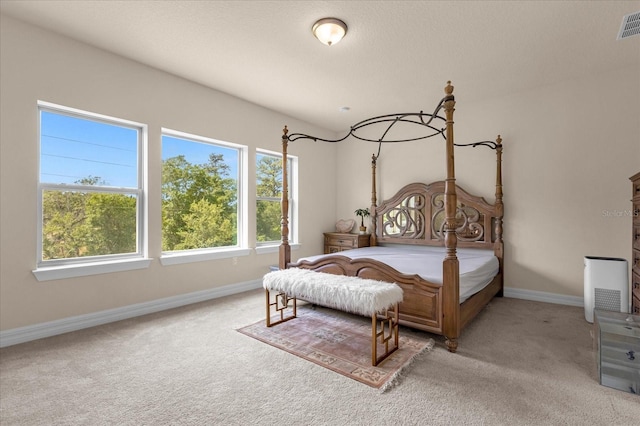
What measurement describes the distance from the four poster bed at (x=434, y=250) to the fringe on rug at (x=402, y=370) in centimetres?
14

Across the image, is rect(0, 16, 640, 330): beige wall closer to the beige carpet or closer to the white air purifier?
the white air purifier

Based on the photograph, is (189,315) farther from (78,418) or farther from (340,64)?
(340,64)

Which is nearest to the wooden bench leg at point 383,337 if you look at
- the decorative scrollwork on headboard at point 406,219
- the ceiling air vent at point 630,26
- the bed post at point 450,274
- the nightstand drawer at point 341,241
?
the bed post at point 450,274

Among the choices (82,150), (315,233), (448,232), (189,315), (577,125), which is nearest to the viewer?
(448,232)

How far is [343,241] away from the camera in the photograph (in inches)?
221

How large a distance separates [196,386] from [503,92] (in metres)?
4.88

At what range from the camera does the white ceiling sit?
257 cm

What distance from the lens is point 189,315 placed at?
3.50 metres

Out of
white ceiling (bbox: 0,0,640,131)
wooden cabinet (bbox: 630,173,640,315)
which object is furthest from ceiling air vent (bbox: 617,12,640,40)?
wooden cabinet (bbox: 630,173,640,315)

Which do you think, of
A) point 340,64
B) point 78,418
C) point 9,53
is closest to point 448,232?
point 340,64

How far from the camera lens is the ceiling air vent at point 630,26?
2646 mm

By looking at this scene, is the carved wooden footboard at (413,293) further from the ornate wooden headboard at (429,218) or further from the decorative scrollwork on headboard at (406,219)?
the decorative scrollwork on headboard at (406,219)

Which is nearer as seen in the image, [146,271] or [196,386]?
[196,386]

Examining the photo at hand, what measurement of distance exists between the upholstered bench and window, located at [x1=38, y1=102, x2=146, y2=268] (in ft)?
5.94
